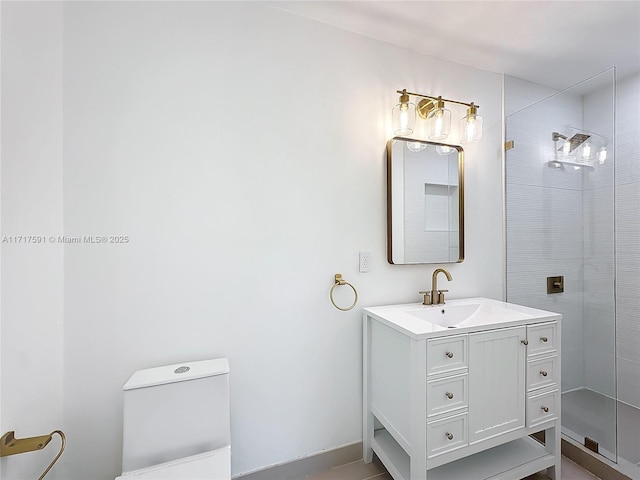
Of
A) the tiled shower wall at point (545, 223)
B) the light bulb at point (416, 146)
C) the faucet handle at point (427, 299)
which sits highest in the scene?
the light bulb at point (416, 146)

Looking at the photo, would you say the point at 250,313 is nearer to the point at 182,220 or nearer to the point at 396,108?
the point at 182,220

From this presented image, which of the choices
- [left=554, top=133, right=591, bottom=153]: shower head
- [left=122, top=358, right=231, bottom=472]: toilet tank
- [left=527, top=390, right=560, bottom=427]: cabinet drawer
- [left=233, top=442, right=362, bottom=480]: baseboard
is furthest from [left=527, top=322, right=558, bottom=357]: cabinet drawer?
[left=122, top=358, right=231, bottom=472]: toilet tank

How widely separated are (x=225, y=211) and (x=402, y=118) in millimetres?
1118

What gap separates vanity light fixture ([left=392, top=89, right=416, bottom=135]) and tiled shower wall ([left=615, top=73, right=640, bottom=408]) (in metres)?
1.42

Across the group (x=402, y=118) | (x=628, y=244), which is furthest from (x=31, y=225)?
(x=628, y=244)

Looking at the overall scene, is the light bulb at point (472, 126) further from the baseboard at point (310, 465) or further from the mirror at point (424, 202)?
the baseboard at point (310, 465)

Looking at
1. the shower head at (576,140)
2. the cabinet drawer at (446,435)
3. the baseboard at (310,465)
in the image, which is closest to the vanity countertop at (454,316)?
the cabinet drawer at (446,435)

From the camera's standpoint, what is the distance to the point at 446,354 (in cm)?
123

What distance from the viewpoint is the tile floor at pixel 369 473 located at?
1.48m

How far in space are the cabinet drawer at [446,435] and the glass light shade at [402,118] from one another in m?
1.48

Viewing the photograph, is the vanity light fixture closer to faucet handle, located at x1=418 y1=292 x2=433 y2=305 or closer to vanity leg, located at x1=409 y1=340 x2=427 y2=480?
faucet handle, located at x1=418 y1=292 x2=433 y2=305

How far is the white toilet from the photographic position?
3.45ft

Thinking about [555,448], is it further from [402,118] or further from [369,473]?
[402,118]

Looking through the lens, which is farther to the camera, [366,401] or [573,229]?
[573,229]
